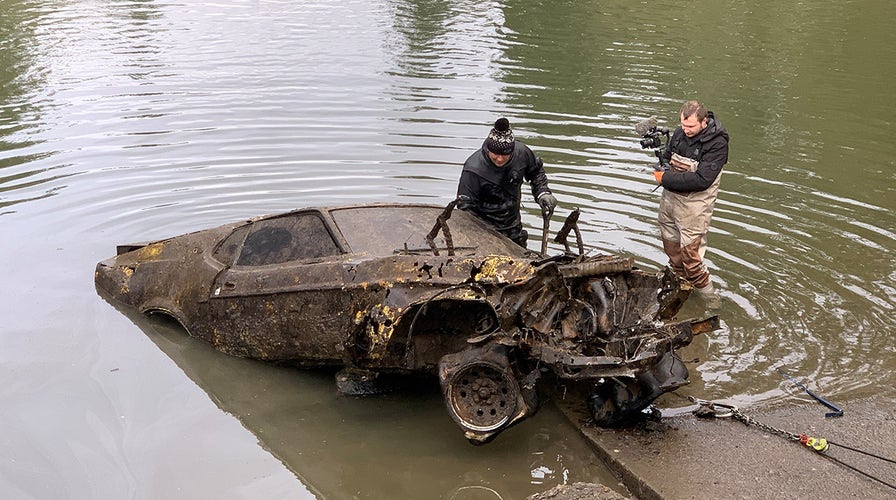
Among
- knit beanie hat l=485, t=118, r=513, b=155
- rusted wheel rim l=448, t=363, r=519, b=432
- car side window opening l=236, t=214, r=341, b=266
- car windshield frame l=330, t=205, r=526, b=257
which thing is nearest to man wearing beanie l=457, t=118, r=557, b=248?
knit beanie hat l=485, t=118, r=513, b=155

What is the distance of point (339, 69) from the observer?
64.2ft

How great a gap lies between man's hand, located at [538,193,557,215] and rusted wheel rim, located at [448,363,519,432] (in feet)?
7.58

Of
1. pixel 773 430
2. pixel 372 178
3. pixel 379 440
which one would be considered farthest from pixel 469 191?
pixel 372 178

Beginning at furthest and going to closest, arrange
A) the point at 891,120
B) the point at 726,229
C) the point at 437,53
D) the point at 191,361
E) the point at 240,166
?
the point at 437,53, the point at 891,120, the point at 240,166, the point at 726,229, the point at 191,361

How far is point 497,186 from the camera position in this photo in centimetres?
919

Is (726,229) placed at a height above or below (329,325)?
below

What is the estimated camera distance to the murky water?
24.1 ft

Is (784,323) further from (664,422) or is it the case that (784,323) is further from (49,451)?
(49,451)

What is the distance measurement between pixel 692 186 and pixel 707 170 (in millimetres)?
216

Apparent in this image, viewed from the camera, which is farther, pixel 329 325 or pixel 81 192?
pixel 81 192

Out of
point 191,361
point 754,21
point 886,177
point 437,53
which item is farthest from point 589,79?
point 191,361

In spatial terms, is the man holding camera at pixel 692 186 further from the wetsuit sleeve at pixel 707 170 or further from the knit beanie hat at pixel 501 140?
the knit beanie hat at pixel 501 140

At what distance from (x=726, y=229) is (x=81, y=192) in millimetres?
8906

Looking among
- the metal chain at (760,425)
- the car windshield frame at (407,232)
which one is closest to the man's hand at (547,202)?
the car windshield frame at (407,232)
